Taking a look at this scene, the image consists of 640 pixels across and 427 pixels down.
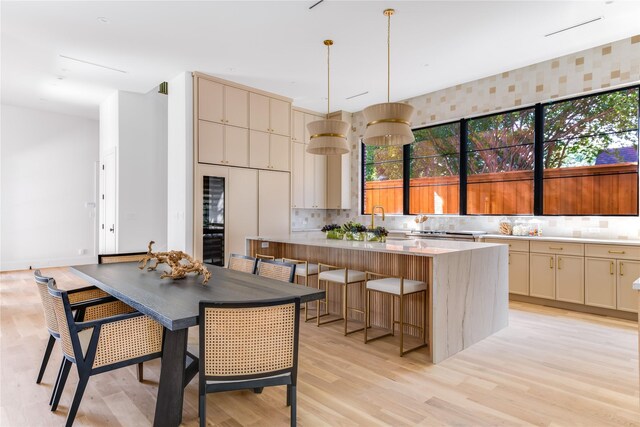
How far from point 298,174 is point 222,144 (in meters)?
2.01

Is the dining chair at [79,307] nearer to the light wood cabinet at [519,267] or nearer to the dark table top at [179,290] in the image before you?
the dark table top at [179,290]

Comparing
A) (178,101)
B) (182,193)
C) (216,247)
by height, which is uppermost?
(178,101)

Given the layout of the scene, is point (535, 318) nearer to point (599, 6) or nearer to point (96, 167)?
point (599, 6)

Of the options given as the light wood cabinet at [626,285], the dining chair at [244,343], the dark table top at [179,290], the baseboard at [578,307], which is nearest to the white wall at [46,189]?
the dark table top at [179,290]

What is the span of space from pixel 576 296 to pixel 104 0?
238 inches

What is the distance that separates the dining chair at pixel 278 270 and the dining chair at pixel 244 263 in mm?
81

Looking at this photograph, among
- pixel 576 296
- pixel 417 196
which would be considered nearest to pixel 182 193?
pixel 417 196

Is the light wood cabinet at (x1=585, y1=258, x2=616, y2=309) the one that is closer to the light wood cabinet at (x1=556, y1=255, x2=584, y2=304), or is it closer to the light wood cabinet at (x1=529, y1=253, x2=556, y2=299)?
the light wood cabinet at (x1=556, y1=255, x2=584, y2=304)

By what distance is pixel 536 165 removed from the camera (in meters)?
5.41

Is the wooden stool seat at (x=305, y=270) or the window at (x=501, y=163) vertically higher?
the window at (x=501, y=163)

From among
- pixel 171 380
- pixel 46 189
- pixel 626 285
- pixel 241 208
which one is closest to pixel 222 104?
pixel 241 208

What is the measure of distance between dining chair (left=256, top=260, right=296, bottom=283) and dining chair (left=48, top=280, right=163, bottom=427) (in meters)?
1.00

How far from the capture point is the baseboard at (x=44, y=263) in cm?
729

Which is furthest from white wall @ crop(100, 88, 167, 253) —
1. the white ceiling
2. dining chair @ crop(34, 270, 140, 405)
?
dining chair @ crop(34, 270, 140, 405)
